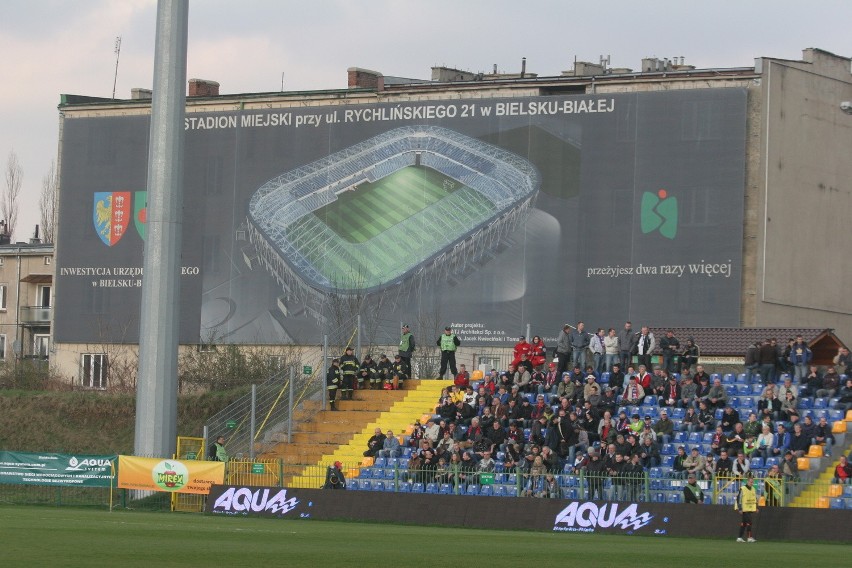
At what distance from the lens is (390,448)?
135 ft

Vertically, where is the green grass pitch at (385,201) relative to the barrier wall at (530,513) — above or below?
above

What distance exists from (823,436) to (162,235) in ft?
57.5

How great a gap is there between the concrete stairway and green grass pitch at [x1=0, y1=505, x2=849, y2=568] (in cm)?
921

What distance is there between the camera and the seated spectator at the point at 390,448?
40.9m

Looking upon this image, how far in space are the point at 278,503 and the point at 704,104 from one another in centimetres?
2729

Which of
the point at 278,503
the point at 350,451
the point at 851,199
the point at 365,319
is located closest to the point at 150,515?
the point at 278,503

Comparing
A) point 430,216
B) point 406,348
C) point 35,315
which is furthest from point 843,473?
point 35,315

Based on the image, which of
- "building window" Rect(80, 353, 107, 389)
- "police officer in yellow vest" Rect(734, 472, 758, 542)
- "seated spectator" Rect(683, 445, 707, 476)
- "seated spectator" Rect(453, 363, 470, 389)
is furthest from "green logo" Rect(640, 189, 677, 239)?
"police officer in yellow vest" Rect(734, 472, 758, 542)

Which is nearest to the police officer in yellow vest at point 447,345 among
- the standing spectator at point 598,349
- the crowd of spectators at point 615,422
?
the crowd of spectators at point 615,422

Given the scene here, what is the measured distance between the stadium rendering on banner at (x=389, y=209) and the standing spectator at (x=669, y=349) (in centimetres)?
1810

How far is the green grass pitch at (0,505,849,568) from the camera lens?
2145cm

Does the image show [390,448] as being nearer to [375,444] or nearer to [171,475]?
[375,444]

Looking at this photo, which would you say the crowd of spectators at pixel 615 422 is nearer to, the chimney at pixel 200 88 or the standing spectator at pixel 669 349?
the standing spectator at pixel 669 349

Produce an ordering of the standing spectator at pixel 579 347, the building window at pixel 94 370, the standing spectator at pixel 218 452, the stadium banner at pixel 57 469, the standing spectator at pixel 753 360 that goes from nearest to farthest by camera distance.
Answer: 1. the stadium banner at pixel 57 469
2. the standing spectator at pixel 753 360
3. the standing spectator at pixel 218 452
4. the standing spectator at pixel 579 347
5. the building window at pixel 94 370
